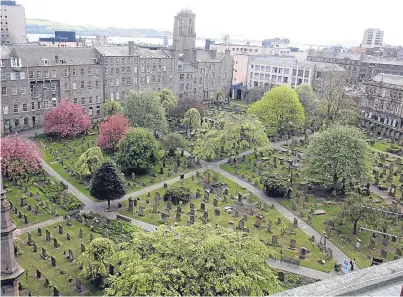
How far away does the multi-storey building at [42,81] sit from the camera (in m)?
52.8

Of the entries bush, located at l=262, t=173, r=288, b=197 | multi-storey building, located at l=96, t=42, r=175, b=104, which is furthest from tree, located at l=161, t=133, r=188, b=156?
multi-storey building, located at l=96, t=42, r=175, b=104

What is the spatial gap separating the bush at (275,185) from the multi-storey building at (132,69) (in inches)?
1425

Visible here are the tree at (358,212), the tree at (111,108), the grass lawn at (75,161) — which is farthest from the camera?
the tree at (111,108)

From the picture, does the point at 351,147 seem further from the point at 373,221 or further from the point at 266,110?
the point at 266,110

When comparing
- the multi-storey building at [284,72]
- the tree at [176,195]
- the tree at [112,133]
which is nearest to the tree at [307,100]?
the multi-storey building at [284,72]

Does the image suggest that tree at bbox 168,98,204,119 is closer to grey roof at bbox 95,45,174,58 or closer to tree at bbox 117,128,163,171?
grey roof at bbox 95,45,174,58

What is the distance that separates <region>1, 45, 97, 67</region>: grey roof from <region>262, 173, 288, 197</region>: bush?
1447 inches

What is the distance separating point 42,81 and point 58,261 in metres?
36.6

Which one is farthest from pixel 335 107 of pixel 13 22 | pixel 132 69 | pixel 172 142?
pixel 13 22

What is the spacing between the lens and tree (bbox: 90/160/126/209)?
33.9 meters

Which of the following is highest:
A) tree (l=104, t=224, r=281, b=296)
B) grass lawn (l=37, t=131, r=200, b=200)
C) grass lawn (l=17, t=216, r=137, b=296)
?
tree (l=104, t=224, r=281, b=296)

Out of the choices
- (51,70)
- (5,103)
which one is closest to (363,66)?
(51,70)

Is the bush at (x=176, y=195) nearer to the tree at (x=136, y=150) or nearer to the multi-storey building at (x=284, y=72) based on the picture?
the tree at (x=136, y=150)

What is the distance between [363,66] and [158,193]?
8610cm
